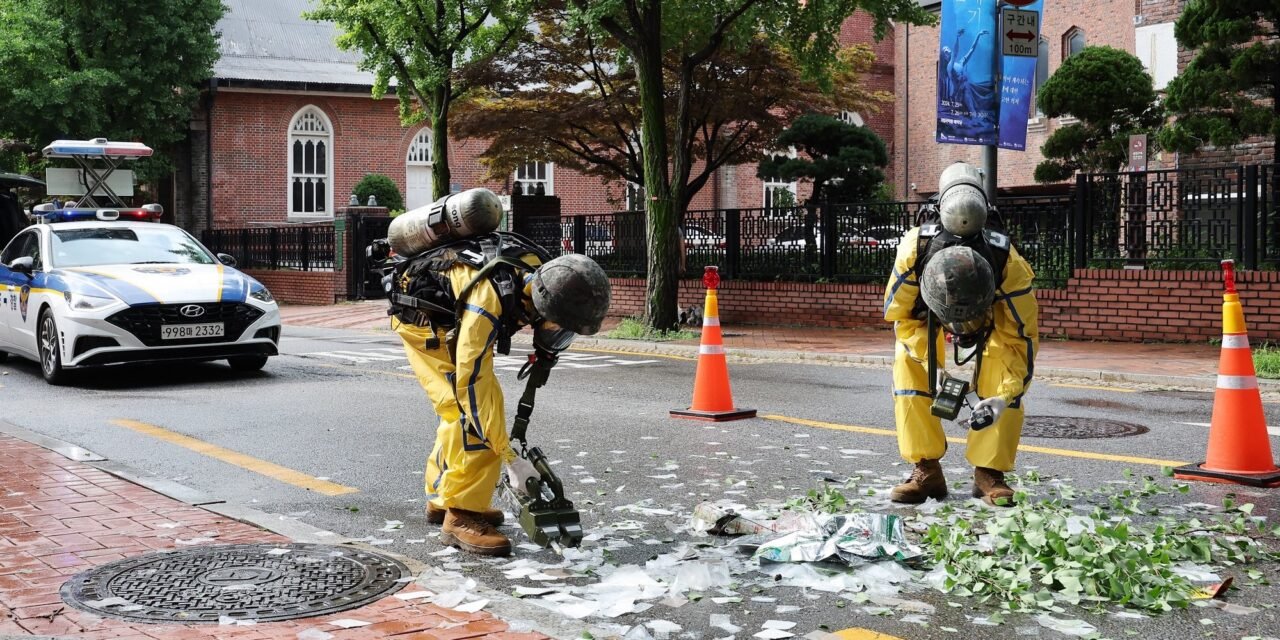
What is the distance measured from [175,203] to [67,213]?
2677 centimetres

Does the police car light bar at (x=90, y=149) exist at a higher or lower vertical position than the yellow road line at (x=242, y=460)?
higher

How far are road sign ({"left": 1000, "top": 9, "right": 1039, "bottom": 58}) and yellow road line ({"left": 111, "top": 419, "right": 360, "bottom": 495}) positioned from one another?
895 centimetres

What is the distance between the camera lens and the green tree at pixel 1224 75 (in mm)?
16062

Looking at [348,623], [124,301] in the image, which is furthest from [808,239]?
[348,623]

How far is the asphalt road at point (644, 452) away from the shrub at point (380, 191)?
1062 inches

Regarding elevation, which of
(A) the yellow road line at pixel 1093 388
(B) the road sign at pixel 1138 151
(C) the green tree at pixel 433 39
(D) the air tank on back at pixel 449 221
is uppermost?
(C) the green tree at pixel 433 39

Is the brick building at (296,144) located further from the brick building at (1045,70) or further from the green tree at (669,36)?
the green tree at (669,36)

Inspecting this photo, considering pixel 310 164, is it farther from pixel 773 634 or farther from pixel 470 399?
pixel 773 634

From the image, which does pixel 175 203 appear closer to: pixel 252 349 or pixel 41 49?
pixel 41 49

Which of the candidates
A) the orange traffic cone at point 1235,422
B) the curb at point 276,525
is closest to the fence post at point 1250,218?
the orange traffic cone at point 1235,422

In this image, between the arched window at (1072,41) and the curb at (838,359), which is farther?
the arched window at (1072,41)

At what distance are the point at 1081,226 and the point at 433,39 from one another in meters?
12.8

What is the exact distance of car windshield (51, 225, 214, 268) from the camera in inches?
496

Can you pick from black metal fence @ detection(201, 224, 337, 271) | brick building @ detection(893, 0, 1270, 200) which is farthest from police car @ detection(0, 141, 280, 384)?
black metal fence @ detection(201, 224, 337, 271)
